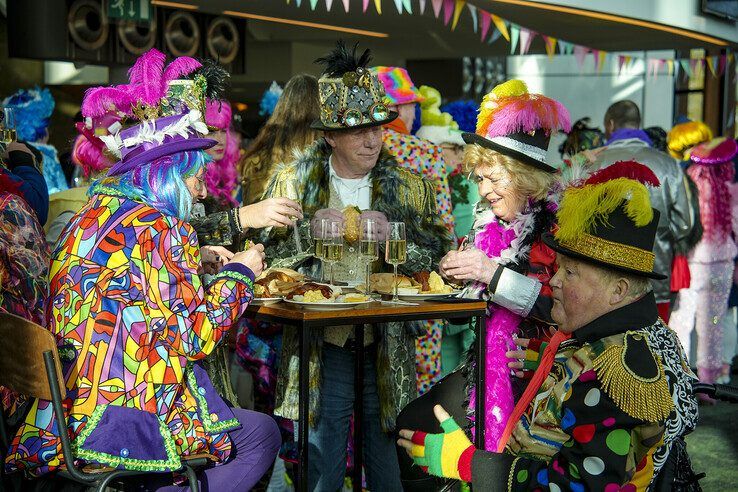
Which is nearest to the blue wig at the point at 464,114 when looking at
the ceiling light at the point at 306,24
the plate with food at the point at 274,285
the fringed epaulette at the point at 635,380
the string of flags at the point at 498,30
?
the string of flags at the point at 498,30

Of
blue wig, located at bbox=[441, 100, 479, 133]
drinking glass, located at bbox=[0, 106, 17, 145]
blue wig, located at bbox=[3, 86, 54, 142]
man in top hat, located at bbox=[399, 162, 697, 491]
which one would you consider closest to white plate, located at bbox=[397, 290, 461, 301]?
man in top hat, located at bbox=[399, 162, 697, 491]

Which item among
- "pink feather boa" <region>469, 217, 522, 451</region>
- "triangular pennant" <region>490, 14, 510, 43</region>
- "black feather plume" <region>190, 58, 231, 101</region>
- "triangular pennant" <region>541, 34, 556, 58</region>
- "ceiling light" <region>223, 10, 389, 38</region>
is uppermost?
"ceiling light" <region>223, 10, 389, 38</region>

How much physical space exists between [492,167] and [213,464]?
5.24 feet

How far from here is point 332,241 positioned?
141 inches

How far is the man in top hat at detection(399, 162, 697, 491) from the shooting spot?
2359 mm

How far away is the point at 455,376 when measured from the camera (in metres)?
3.75

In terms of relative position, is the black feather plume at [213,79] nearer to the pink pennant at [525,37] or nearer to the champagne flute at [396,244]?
the champagne flute at [396,244]

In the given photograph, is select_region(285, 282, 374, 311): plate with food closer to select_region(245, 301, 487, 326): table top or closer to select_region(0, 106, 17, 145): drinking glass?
select_region(245, 301, 487, 326): table top

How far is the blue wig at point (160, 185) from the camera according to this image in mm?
3150

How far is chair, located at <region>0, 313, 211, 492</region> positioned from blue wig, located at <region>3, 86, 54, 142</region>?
3825 mm

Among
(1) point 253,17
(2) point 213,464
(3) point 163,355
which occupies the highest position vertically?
(1) point 253,17

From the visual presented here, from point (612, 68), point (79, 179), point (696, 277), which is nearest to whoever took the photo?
point (79, 179)

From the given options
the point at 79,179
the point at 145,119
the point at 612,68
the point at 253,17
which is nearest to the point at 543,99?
the point at 145,119

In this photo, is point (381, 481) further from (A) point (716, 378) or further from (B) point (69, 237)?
(A) point (716, 378)
